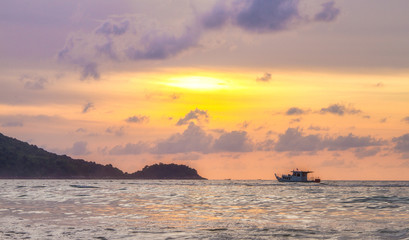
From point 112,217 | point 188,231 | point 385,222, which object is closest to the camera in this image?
point 188,231

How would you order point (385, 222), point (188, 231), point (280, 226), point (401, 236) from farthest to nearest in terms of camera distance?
point (385, 222) → point (280, 226) → point (188, 231) → point (401, 236)

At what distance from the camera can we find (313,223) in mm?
41656

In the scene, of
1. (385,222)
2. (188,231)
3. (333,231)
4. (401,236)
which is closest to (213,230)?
(188,231)

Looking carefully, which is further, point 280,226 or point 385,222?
point 385,222

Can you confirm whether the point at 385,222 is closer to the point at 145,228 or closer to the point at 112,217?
the point at 145,228

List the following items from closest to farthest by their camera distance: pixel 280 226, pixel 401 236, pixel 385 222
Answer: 1. pixel 401 236
2. pixel 280 226
3. pixel 385 222

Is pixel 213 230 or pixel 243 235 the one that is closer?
pixel 243 235

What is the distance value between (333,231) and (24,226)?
914 inches

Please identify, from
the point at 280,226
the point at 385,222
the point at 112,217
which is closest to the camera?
the point at 280,226

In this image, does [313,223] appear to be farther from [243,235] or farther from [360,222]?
[243,235]

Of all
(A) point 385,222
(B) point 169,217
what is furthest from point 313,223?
(B) point 169,217

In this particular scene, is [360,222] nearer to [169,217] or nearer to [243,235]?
[243,235]

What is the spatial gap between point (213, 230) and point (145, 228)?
17.2 feet

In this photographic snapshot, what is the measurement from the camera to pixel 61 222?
4141 centimetres
